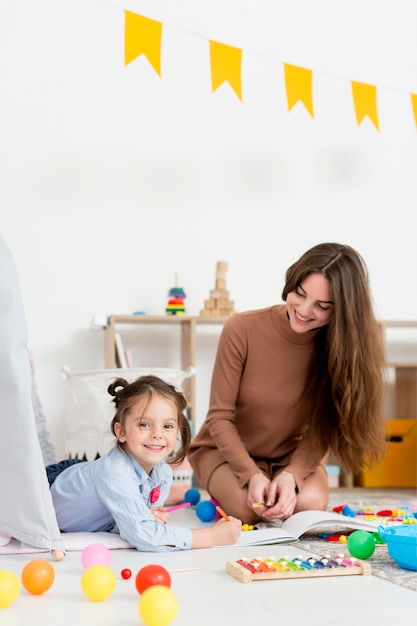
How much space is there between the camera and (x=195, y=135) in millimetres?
3473

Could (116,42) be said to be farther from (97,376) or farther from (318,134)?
(97,376)

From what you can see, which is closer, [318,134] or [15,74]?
[15,74]

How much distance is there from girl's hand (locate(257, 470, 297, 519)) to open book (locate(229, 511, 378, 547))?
4 centimetres

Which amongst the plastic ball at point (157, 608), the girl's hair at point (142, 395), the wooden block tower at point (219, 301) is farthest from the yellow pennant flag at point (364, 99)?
the plastic ball at point (157, 608)

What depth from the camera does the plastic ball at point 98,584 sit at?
3.98 feet

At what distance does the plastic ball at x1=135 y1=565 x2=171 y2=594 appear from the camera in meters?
1.20


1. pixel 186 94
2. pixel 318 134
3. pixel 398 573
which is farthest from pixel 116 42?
pixel 398 573

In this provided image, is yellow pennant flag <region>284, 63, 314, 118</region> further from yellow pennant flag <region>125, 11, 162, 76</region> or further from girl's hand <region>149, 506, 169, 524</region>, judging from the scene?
girl's hand <region>149, 506, 169, 524</region>

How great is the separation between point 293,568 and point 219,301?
6.25ft

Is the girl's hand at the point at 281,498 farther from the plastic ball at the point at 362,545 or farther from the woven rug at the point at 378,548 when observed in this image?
the plastic ball at the point at 362,545

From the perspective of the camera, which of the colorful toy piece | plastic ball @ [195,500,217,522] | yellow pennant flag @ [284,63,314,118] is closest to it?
plastic ball @ [195,500,217,522]

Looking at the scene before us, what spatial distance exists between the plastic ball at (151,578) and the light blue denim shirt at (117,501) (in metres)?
0.41

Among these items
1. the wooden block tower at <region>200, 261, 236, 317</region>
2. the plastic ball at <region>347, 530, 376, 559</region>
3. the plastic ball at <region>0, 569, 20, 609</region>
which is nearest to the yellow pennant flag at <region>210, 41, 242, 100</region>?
the wooden block tower at <region>200, 261, 236, 317</region>

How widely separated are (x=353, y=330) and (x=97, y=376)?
105 cm
